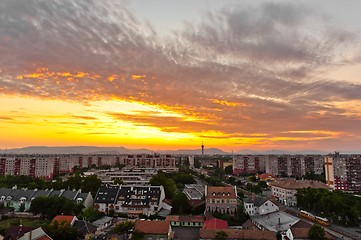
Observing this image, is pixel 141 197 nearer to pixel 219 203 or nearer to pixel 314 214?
pixel 219 203

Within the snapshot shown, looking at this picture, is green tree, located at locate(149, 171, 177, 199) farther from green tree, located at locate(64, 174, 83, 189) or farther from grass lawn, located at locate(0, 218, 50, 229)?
grass lawn, located at locate(0, 218, 50, 229)

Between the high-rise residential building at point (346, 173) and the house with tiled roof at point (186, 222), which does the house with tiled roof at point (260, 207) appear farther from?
the high-rise residential building at point (346, 173)

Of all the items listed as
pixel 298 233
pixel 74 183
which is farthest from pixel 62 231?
pixel 298 233

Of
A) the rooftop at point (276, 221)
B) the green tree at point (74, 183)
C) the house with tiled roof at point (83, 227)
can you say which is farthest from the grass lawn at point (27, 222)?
the rooftop at point (276, 221)

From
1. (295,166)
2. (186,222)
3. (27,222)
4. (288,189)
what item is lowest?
(27,222)

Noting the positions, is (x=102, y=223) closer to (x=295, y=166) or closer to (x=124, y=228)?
(x=124, y=228)

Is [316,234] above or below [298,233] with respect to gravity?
above

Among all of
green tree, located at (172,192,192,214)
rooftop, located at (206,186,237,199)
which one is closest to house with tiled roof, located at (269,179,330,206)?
rooftop, located at (206,186,237,199)
